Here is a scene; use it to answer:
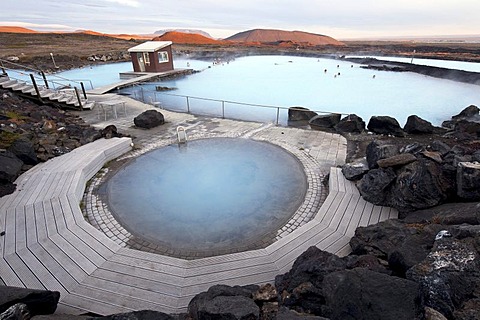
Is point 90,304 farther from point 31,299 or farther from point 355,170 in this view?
point 355,170

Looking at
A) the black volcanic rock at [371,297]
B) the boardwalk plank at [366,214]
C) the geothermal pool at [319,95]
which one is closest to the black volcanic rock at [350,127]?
the geothermal pool at [319,95]

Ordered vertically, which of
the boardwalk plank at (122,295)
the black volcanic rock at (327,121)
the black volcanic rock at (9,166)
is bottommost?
the black volcanic rock at (327,121)

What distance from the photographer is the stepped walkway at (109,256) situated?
139 inches

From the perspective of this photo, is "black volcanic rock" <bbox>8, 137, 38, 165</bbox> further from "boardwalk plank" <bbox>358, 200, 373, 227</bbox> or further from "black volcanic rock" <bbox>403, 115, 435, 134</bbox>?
"black volcanic rock" <bbox>403, 115, 435, 134</bbox>

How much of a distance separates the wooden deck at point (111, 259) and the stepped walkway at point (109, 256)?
0.04 ft

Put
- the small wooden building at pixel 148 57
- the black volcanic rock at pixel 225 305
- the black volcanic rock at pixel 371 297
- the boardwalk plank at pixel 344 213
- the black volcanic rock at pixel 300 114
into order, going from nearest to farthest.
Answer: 1. the black volcanic rock at pixel 371 297
2. the black volcanic rock at pixel 225 305
3. the boardwalk plank at pixel 344 213
4. the black volcanic rock at pixel 300 114
5. the small wooden building at pixel 148 57

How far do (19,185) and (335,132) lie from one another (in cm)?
1017

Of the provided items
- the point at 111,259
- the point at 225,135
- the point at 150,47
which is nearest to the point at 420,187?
the point at 111,259

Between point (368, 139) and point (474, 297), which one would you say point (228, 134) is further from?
point (474, 297)

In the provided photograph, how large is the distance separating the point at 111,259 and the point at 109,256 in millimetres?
82

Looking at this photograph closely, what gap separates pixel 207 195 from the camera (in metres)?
6.03

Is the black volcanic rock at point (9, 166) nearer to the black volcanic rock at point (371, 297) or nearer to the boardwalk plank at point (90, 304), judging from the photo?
the boardwalk plank at point (90, 304)

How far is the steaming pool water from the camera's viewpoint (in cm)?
481

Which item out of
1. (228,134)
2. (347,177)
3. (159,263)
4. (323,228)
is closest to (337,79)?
(228,134)
